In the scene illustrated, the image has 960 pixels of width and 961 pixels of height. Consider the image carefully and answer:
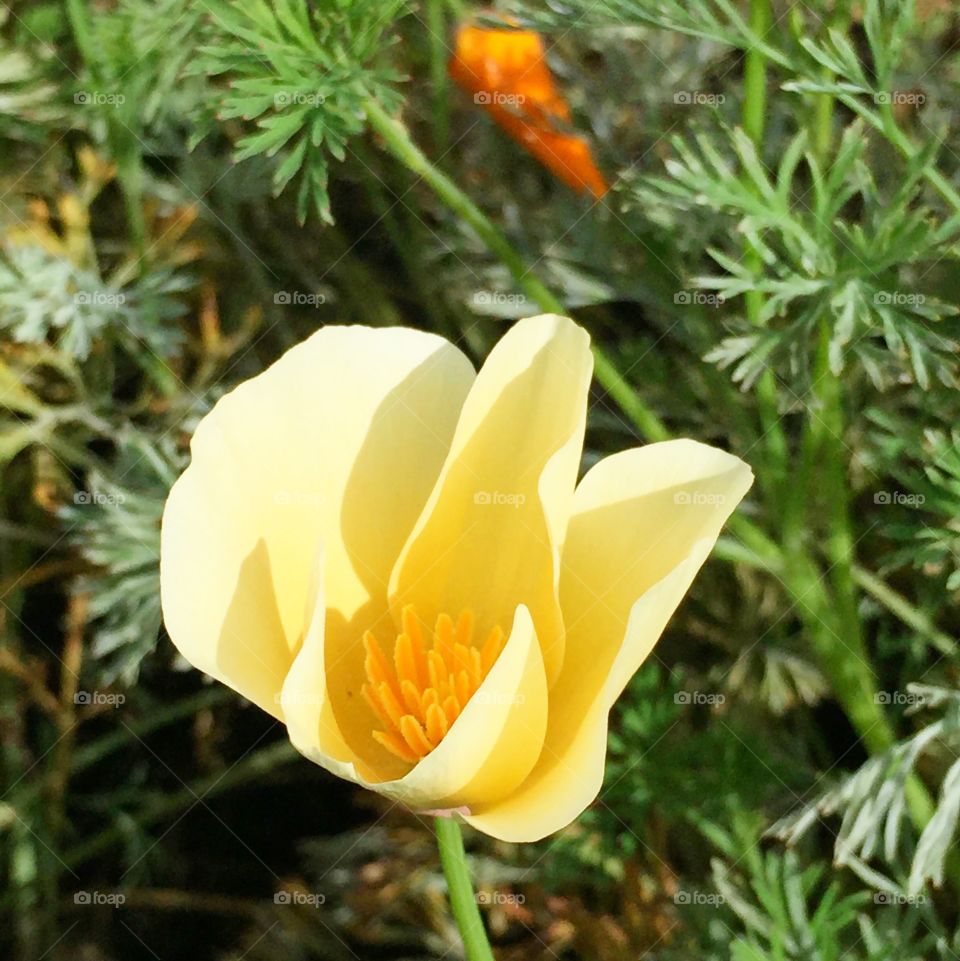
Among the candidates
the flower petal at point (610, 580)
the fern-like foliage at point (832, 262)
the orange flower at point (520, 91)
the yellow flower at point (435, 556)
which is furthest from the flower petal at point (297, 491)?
the orange flower at point (520, 91)

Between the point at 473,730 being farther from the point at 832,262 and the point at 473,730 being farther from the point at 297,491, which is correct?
the point at 832,262

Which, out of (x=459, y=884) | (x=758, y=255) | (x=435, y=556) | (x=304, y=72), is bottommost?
(x=459, y=884)

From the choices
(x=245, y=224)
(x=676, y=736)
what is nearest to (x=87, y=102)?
(x=245, y=224)

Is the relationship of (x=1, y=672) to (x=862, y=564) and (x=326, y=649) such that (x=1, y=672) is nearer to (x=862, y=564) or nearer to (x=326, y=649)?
(x=326, y=649)

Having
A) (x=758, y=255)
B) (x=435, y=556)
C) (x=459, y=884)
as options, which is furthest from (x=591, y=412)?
(x=459, y=884)

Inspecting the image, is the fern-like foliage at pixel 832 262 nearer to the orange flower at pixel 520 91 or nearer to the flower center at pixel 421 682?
the orange flower at pixel 520 91

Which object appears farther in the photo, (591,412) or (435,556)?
(591,412)
